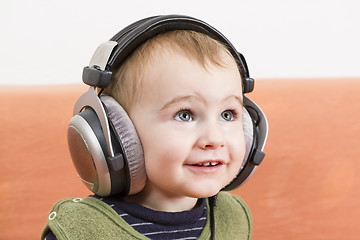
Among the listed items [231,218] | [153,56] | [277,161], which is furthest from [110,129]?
[277,161]

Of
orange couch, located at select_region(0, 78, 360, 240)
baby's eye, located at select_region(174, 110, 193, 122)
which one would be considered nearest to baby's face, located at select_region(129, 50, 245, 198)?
baby's eye, located at select_region(174, 110, 193, 122)

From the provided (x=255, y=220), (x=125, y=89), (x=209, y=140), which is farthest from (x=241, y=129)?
(x=255, y=220)

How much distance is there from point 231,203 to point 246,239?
0.27ft

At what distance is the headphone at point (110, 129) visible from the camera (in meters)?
0.86

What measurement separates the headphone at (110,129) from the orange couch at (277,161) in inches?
22.6

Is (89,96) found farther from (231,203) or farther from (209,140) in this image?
(231,203)

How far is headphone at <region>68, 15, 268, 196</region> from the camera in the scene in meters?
0.86

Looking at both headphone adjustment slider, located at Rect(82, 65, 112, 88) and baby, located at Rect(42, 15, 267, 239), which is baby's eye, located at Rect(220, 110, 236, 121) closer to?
baby, located at Rect(42, 15, 267, 239)

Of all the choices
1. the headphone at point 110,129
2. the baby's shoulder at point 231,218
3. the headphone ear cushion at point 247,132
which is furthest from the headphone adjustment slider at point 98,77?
the baby's shoulder at point 231,218

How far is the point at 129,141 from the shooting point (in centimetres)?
87

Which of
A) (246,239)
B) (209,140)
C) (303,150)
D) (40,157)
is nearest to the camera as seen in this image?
(209,140)

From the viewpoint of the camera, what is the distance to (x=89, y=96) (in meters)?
0.89

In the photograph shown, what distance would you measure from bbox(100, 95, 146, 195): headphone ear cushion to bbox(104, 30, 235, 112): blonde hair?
34 mm

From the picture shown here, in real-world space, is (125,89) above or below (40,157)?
above
